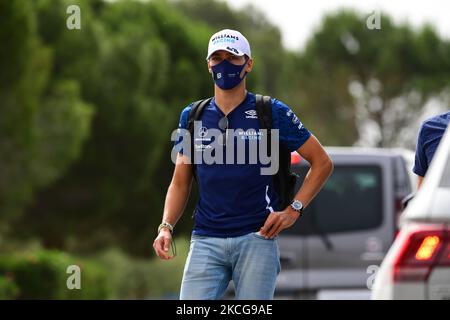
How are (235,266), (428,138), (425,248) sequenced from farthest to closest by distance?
(428,138)
(235,266)
(425,248)

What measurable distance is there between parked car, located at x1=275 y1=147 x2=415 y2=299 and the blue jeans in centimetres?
635

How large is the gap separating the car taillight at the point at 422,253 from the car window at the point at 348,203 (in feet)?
28.4

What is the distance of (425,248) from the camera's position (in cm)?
463

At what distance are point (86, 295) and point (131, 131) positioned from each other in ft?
85.2

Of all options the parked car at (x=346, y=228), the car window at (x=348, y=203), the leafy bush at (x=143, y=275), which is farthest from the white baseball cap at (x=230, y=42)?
the leafy bush at (x=143, y=275)

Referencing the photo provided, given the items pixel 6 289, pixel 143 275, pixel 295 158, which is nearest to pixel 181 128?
pixel 295 158

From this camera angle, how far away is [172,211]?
6.64 metres

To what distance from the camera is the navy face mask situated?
6504 mm

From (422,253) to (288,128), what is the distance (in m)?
1.90

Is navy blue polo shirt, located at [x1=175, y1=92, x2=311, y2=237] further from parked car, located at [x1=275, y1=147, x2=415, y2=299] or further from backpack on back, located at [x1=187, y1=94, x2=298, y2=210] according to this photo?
parked car, located at [x1=275, y1=147, x2=415, y2=299]

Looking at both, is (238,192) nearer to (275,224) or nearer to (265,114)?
(275,224)

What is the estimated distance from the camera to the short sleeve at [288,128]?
645 cm

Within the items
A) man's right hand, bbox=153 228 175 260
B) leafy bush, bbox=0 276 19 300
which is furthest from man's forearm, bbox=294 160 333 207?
leafy bush, bbox=0 276 19 300

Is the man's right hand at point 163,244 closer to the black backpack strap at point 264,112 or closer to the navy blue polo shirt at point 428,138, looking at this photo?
the black backpack strap at point 264,112
